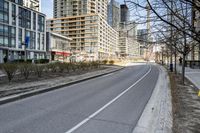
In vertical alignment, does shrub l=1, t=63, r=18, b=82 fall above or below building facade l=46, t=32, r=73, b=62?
below

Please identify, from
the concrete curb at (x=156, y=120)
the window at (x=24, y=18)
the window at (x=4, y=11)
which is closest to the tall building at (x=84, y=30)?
the window at (x=24, y=18)

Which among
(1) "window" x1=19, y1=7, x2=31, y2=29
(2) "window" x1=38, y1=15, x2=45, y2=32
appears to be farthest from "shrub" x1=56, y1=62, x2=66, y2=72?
(2) "window" x1=38, y1=15, x2=45, y2=32

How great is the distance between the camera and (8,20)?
51.7 metres

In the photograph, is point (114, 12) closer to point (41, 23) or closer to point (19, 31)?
point (19, 31)

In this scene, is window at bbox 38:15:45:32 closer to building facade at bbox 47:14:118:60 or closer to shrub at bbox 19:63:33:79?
building facade at bbox 47:14:118:60

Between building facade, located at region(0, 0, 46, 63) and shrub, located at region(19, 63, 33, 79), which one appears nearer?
shrub, located at region(19, 63, 33, 79)

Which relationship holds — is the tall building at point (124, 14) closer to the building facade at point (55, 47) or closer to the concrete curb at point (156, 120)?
the concrete curb at point (156, 120)

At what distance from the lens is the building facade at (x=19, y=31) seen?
49.8 meters

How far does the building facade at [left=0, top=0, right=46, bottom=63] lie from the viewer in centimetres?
4976

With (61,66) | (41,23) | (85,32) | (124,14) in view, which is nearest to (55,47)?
(41,23)

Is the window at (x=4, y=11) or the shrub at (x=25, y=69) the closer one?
the shrub at (x=25, y=69)

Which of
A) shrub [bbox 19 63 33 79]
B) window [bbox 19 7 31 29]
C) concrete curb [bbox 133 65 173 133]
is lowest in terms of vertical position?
concrete curb [bbox 133 65 173 133]

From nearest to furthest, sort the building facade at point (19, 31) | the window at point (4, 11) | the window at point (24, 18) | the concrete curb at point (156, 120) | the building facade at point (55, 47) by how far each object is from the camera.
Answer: the concrete curb at point (156, 120), the window at point (4, 11), the building facade at point (19, 31), the window at point (24, 18), the building facade at point (55, 47)

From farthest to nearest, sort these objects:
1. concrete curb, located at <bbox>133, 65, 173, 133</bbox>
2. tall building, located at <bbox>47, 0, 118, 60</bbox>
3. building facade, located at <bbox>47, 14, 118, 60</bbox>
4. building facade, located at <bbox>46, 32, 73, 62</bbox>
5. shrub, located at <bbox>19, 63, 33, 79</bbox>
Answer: building facade, located at <bbox>47, 14, 118, 60</bbox>
tall building, located at <bbox>47, 0, 118, 60</bbox>
building facade, located at <bbox>46, 32, 73, 62</bbox>
shrub, located at <bbox>19, 63, 33, 79</bbox>
concrete curb, located at <bbox>133, 65, 173, 133</bbox>
